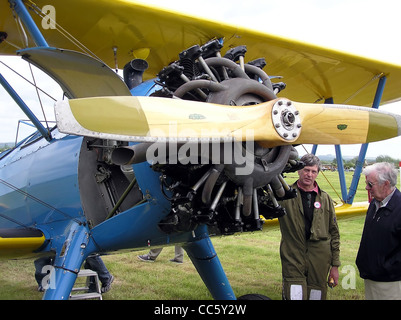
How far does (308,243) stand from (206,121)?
193 centimetres

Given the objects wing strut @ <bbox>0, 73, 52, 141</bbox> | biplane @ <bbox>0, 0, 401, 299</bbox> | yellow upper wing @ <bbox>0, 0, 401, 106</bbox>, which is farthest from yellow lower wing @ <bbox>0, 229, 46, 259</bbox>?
yellow upper wing @ <bbox>0, 0, 401, 106</bbox>

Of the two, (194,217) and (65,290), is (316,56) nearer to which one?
(194,217)

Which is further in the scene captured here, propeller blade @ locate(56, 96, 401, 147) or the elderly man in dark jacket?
the elderly man in dark jacket

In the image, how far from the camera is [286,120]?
103 inches

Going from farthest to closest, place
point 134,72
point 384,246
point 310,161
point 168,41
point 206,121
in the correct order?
1. point 168,41
2. point 310,161
3. point 134,72
4. point 384,246
5. point 206,121

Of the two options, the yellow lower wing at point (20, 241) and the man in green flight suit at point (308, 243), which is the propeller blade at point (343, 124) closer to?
the man in green flight suit at point (308, 243)

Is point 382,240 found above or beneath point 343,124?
beneath

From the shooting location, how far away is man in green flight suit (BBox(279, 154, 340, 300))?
3779 mm

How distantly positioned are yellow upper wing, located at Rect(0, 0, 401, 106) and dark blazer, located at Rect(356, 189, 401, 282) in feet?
7.83

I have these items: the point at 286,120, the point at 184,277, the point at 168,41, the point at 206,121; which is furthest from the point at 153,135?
the point at 184,277

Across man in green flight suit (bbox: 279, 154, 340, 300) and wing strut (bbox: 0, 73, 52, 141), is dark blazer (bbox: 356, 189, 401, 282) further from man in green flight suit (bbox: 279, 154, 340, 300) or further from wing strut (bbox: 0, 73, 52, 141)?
wing strut (bbox: 0, 73, 52, 141)

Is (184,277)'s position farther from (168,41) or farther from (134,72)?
(134,72)

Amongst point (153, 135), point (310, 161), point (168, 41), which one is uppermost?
point (168, 41)

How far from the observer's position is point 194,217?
2.84 m
